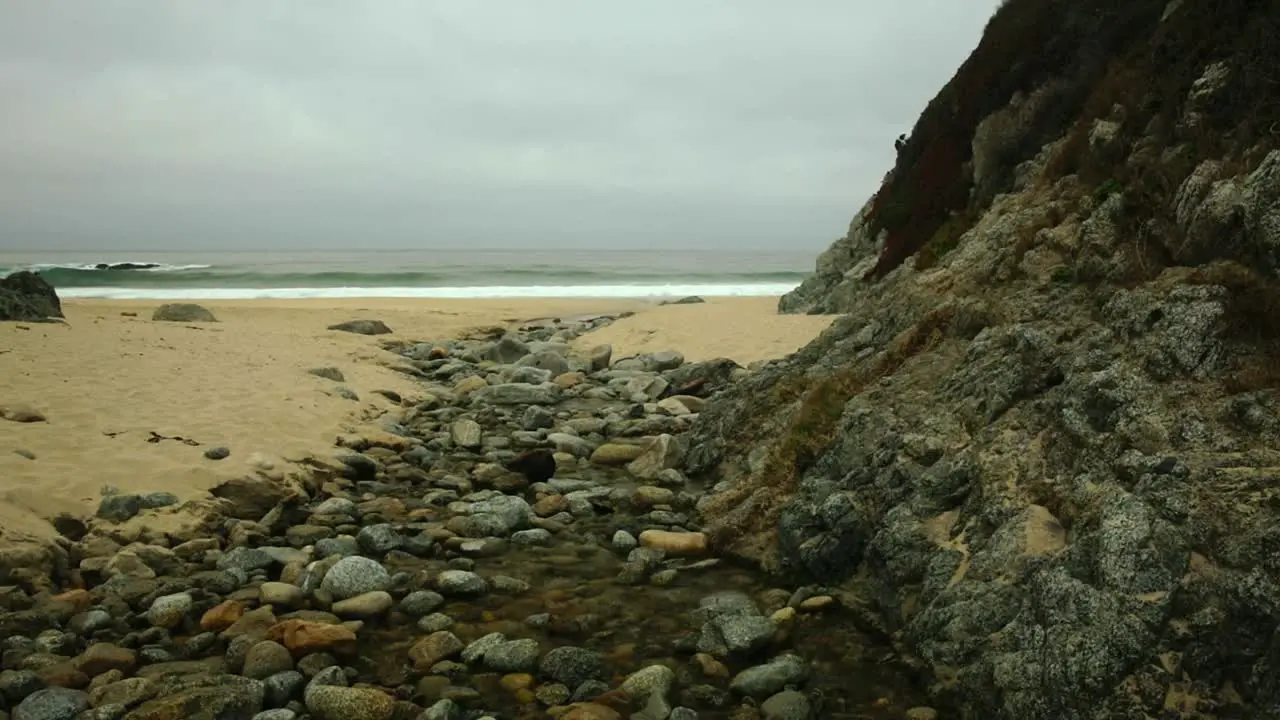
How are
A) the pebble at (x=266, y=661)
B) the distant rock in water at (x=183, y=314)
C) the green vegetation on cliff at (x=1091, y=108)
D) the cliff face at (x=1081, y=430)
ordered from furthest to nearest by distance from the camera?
the distant rock in water at (x=183, y=314) < the green vegetation on cliff at (x=1091, y=108) < the pebble at (x=266, y=661) < the cliff face at (x=1081, y=430)

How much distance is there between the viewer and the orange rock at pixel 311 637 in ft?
17.2

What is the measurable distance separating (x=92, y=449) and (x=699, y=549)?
6.12 m

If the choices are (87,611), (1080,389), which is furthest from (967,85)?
(87,611)

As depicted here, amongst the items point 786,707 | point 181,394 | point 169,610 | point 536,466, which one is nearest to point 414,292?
point 181,394

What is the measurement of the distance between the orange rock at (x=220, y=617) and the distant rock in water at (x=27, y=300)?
A: 557 inches

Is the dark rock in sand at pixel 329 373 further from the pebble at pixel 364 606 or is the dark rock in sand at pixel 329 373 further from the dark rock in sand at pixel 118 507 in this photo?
the pebble at pixel 364 606

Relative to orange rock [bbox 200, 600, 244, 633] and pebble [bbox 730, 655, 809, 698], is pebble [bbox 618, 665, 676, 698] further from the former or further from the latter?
orange rock [bbox 200, 600, 244, 633]

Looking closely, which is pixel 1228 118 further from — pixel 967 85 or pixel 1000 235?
pixel 967 85

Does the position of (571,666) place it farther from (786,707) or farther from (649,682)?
(786,707)

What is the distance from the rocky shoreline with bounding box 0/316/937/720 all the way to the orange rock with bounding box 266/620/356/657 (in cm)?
1

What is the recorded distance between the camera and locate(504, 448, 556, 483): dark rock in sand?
9.17 metres

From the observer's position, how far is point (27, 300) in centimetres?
1723

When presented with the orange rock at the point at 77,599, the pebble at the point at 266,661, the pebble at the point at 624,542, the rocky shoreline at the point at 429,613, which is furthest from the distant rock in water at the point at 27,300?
the pebble at the point at 624,542

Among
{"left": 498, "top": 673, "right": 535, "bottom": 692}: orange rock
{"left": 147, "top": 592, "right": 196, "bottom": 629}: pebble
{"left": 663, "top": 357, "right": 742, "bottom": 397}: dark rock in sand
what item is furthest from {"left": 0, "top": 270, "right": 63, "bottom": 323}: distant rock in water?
{"left": 498, "top": 673, "right": 535, "bottom": 692}: orange rock
